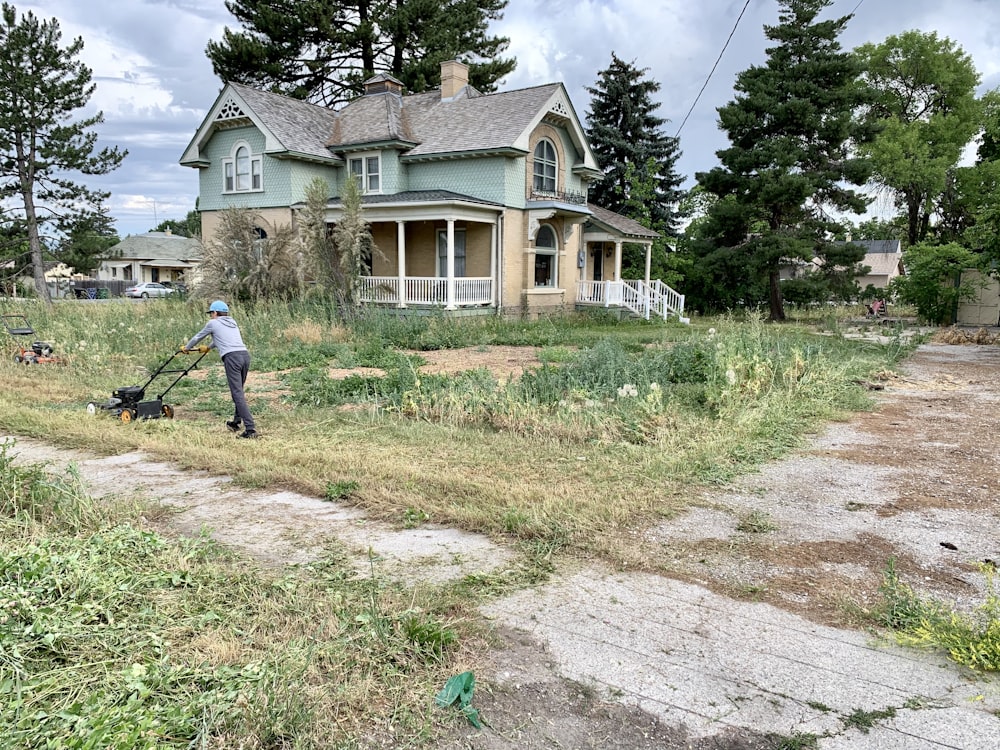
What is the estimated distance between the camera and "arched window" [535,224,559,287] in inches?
1062

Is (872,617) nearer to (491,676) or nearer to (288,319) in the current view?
(491,676)

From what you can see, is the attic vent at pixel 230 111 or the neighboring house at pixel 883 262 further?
the neighboring house at pixel 883 262

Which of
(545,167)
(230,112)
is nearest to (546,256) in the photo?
(545,167)

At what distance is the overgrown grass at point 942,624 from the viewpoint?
333 centimetres

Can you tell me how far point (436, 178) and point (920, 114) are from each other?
131 feet

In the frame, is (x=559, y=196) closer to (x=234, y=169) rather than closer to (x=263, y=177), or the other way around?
(x=263, y=177)

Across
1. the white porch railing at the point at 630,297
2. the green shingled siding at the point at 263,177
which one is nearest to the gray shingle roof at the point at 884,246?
the white porch railing at the point at 630,297

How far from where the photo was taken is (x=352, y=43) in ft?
110

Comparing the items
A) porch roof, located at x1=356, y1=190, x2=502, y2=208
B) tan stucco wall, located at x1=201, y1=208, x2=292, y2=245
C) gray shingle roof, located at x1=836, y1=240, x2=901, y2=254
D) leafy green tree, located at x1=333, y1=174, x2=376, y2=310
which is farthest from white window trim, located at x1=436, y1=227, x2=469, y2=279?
gray shingle roof, located at x1=836, y1=240, x2=901, y2=254

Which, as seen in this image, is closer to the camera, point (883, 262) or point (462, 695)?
point (462, 695)

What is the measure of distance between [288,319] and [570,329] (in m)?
8.90

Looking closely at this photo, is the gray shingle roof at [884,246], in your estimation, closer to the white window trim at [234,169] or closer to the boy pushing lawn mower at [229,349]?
the white window trim at [234,169]

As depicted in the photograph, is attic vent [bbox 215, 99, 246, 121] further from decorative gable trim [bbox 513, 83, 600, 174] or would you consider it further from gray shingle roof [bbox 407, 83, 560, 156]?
decorative gable trim [bbox 513, 83, 600, 174]

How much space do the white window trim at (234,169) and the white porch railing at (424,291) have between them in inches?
242
